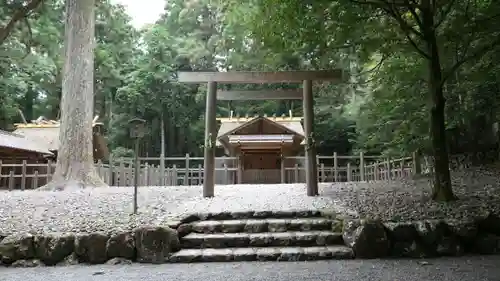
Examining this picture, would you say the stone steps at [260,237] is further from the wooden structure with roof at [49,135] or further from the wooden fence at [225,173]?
the wooden structure with roof at [49,135]

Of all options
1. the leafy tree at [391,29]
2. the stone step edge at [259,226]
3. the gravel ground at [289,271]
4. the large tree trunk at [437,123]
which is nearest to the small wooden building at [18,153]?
the stone step edge at [259,226]

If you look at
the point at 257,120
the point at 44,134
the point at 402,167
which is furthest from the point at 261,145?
the point at 44,134

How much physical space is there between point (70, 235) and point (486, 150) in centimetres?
1064

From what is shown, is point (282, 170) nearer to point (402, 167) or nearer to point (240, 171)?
point (240, 171)

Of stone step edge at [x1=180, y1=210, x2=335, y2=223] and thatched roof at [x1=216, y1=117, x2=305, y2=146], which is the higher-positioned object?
thatched roof at [x1=216, y1=117, x2=305, y2=146]

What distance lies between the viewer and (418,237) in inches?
192

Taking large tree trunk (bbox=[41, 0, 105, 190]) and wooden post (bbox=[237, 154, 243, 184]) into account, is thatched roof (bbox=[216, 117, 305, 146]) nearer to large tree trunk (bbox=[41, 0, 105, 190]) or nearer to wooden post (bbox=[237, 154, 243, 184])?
wooden post (bbox=[237, 154, 243, 184])

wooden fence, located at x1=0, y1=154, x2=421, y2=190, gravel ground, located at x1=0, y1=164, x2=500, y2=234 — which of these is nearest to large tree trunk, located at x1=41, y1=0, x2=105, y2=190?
gravel ground, located at x1=0, y1=164, x2=500, y2=234

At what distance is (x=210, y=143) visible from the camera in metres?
8.06

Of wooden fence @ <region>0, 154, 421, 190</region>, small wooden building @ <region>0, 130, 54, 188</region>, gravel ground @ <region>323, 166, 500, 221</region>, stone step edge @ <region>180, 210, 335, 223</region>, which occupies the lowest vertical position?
stone step edge @ <region>180, 210, 335, 223</region>

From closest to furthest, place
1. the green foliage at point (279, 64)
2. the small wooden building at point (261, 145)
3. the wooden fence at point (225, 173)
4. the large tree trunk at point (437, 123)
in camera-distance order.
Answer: the large tree trunk at point (437, 123), the green foliage at point (279, 64), the wooden fence at point (225, 173), the small wooden building at point (261, 145)

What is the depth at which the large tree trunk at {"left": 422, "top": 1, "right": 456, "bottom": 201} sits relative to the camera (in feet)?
21.3

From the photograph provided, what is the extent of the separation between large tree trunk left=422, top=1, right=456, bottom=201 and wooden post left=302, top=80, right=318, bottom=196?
2307mm

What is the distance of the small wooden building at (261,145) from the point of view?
15.1 metres
